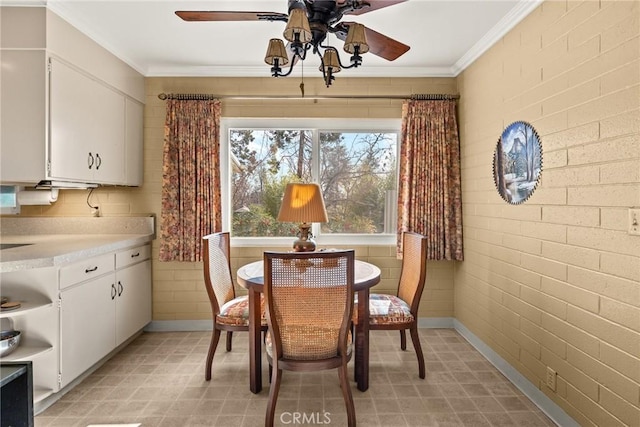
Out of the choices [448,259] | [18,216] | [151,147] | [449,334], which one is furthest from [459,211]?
[18,216]

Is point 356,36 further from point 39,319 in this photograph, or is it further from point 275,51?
point 39,319

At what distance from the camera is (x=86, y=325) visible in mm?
2428

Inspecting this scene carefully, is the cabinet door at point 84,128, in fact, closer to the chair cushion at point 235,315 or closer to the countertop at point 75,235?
the countertop at point 75,235

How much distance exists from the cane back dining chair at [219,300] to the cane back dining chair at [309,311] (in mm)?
498

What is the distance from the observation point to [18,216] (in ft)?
10.4

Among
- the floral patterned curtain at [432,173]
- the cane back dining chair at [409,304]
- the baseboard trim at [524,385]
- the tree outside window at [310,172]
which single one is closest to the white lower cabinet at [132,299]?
the tree outside window at [310,172]

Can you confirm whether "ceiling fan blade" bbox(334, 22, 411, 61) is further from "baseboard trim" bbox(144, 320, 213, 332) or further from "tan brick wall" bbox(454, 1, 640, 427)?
"baseboard trim" bbox(144, 320, 213, 332)

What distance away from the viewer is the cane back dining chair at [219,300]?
8.14 ft

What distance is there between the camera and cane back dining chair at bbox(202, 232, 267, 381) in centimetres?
248

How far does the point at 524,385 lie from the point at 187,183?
3.17m

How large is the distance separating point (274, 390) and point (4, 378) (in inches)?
48.9

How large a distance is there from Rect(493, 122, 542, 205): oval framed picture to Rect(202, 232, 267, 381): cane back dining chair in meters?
1.97

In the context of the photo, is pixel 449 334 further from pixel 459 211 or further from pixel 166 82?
pixel 166 82

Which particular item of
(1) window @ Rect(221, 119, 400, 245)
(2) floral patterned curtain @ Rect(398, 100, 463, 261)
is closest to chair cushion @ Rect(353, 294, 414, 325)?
(2) floral patterned curtain @ Rect(398, 100, 463, 261)
